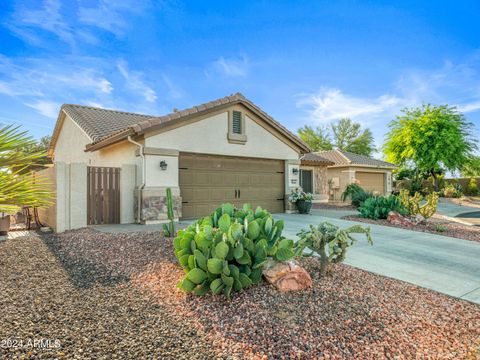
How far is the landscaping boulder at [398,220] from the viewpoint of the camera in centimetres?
987

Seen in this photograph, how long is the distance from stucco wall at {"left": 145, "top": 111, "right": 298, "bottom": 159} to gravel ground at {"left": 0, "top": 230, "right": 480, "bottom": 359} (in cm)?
583

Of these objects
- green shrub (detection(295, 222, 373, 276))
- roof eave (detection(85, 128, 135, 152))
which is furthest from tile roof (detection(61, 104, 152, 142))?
green shrub (detection(295, 222, 373, 276))

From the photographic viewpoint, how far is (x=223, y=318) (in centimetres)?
311

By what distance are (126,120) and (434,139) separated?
22.2 metres

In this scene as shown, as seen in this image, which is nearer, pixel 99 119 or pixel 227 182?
pixel 227 182

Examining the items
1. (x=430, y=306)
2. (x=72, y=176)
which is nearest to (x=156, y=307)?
(x=430, y=306)

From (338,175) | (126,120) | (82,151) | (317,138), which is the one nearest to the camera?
(82,151)

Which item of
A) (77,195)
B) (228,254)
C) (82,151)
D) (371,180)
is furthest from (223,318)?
(371,180)

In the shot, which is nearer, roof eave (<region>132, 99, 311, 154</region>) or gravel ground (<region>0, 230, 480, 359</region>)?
gravel ground (<region>0, 230, 480, 359</region>)

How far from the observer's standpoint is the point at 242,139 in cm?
1148

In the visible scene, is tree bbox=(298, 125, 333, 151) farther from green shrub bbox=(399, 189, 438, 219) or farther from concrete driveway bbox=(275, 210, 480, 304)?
concrete driveway bbox=(275, 210, 480, 304)

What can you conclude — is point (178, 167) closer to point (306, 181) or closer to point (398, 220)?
point (398, 220)

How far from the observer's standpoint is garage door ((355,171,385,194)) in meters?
22.2

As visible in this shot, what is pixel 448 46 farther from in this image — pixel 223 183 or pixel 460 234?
pixel 223 183
